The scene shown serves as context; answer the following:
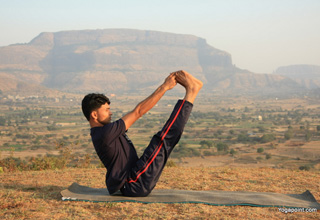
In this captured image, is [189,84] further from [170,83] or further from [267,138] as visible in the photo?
[267,138]

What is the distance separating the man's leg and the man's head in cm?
78

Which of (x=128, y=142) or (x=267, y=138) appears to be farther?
(x=267, y=138)

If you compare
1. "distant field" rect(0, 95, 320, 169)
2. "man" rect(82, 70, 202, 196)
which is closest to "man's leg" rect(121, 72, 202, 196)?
"man" rect(82, 70, 202, 196)

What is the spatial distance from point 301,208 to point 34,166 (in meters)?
7.62

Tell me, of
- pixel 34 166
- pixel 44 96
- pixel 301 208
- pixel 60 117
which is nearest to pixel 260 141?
pixel 34 166

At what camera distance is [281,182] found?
7.41m

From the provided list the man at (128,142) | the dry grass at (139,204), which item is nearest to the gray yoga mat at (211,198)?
the dry grass at (139,204)

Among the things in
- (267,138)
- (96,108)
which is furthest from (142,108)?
(267,138)

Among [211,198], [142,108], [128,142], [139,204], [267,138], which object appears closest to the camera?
[142,108]

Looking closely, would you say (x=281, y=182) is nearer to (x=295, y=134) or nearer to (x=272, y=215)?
(x=272, y=215)

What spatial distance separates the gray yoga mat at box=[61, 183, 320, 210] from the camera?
520cm

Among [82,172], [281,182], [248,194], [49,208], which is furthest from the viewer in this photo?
[82,172]

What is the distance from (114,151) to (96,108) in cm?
66

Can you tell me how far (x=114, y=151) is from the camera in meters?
5.11
